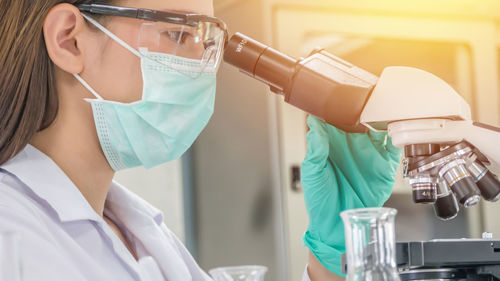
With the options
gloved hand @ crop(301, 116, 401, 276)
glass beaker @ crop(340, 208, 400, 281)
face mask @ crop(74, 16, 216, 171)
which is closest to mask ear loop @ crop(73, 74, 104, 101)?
face mask @ crop(74, 16, 216, 171)

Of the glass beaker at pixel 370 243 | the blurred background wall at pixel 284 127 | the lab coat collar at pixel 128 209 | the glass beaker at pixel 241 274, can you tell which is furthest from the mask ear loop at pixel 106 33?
the blurred background wall at pixel 284 127

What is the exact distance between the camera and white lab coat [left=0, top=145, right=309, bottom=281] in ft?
3.52

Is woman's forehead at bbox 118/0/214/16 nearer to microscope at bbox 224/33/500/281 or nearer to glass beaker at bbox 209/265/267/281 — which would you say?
microscope at bbox 224/33/500/281

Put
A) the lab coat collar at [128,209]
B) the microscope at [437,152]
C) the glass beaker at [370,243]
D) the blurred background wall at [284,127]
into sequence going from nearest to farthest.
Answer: the glass beaker at [370,243] → the microscope at [437,152] → the lab coat collar at [128,209] → the blurred background wall at [284,127]

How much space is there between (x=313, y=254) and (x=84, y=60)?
0.69 metres

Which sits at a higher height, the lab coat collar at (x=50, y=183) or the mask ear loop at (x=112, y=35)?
the mask ear loop at (x=112, y=35)

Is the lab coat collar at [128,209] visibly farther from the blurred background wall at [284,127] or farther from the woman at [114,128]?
the blurred background wall at [284,127]

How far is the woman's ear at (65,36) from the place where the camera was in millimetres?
1311

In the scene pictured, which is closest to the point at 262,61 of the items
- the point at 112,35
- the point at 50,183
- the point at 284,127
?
the point at 112,35

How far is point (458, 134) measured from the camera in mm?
1052

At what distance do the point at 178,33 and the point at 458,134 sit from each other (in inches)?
26.1

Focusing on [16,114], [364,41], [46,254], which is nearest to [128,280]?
[46,254]

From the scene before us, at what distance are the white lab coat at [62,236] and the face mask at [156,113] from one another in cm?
16

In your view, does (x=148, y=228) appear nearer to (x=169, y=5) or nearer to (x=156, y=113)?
(x=156, y=113)
